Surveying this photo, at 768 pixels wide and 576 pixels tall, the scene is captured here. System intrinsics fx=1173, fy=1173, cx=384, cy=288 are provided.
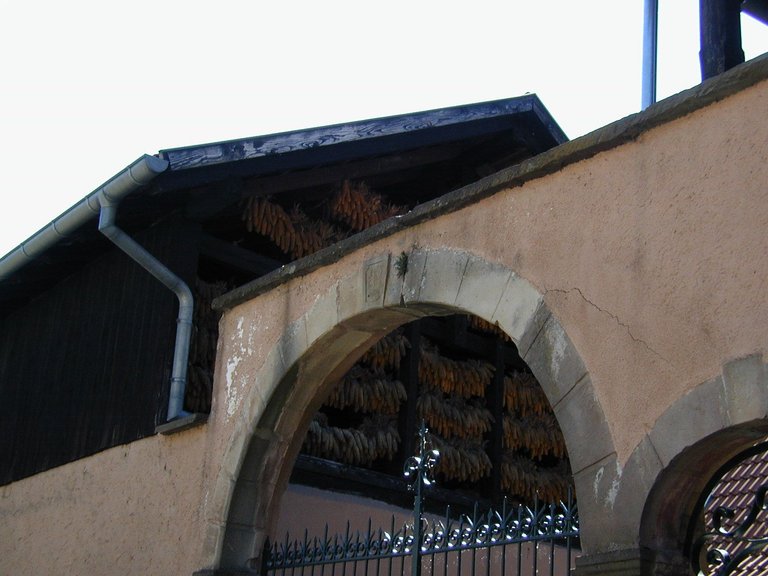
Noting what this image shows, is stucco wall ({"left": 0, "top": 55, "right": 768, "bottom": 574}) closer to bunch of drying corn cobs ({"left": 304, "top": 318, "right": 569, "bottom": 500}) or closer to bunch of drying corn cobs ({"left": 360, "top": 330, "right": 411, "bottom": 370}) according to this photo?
bunch of drying corn cobs ({"left": 304, "top": 318, "right": 569, "bottom": 500})

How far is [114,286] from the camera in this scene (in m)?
8.69

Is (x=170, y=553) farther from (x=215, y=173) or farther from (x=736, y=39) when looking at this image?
(x=736, y=39)

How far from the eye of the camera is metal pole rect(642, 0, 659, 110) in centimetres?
623

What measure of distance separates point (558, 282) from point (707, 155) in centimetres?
80

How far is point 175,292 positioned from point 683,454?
441cm

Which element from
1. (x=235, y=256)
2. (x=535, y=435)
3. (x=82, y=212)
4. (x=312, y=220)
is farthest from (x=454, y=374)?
(x=82, y=212)

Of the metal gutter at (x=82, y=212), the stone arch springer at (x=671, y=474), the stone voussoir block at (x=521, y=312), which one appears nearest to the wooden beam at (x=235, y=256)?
the metal gutter at (x=82, y=212)

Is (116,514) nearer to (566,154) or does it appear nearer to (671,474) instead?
(566,154)

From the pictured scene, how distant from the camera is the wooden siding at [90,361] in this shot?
776cm

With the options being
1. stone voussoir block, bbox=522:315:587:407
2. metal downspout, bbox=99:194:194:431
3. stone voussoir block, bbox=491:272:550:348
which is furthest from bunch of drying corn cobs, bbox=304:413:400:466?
stone voussoir block, bbox=522:315:587:407

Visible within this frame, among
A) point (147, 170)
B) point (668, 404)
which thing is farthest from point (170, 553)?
point (668, 404)

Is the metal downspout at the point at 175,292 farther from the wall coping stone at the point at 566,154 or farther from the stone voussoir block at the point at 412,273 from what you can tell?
the stone voussoir block at the point at 412,273

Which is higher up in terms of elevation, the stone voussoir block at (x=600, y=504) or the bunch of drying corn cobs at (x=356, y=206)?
the bunch of drying corn cobs at (x=356, y=206)

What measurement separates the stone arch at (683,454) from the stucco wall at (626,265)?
0.05 m
